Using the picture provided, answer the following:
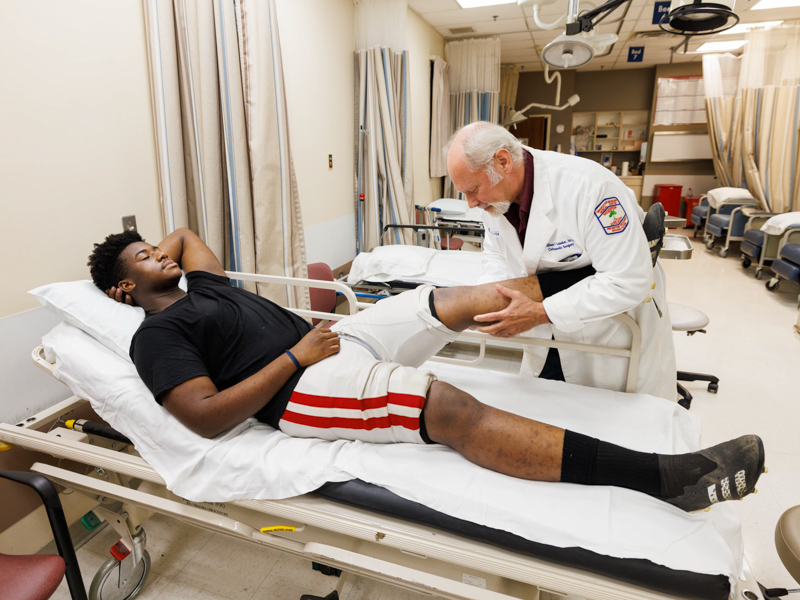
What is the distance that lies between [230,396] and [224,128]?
4.41 feet

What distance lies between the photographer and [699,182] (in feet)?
27.3

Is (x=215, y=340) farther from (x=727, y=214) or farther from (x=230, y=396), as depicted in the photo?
(x=727, y=214)

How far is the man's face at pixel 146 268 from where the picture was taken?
1.55 metres

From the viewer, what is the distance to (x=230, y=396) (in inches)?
49.7

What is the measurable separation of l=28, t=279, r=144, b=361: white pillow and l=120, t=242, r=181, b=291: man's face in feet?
0.39

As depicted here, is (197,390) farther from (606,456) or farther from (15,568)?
(606,456)

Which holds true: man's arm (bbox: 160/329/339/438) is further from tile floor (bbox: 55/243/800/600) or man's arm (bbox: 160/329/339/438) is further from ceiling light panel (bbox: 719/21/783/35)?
ceiling light panel (bbox: 719/21/783/35)

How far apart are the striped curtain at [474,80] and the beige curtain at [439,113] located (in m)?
0.21

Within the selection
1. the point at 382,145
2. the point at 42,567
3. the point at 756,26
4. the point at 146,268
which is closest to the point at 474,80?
the point at 382,145

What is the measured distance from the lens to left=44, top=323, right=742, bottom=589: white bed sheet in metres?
1.02

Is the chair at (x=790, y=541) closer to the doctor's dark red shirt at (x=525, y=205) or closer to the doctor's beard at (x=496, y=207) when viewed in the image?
the doctor's dark red shirt at (x=525, y=205)

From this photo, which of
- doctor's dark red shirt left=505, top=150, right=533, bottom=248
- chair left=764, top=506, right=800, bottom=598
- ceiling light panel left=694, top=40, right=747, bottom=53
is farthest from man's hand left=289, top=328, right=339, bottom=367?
ceiling light panel left=694, top=40, right=747, bottom=53

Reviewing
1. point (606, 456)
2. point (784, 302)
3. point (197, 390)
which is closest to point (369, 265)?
point (197, 390)

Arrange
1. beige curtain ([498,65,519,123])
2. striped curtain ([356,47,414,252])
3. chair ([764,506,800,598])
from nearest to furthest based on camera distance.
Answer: chair ([764,506,800,598]) → striped curtain ([356,47,414,252]) → beige curtain ([498,65,519,123])
